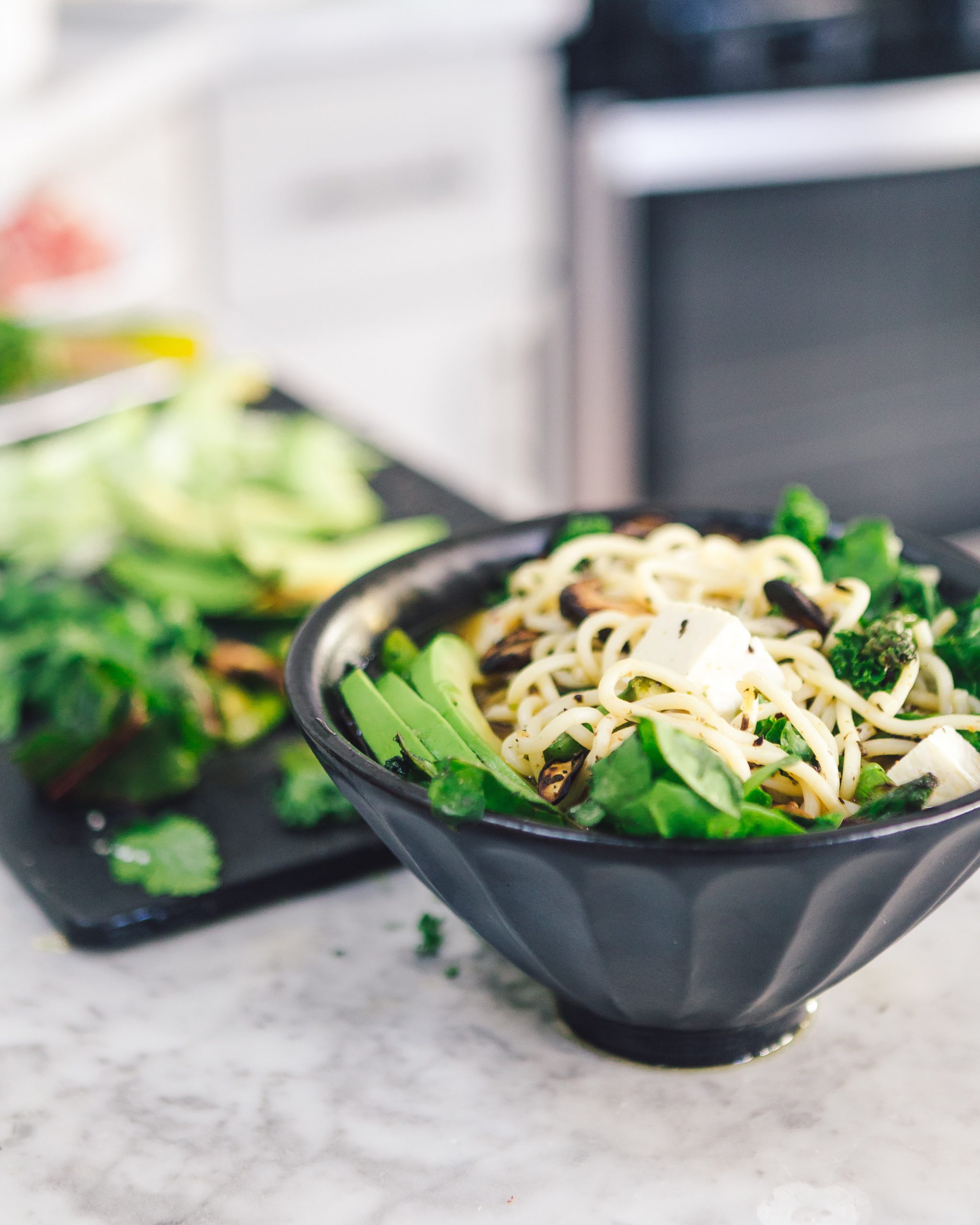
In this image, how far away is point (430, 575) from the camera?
0.99 m

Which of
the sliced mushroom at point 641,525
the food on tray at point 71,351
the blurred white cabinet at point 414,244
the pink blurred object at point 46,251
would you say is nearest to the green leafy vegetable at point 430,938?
the sliced mushroom at point 641,525

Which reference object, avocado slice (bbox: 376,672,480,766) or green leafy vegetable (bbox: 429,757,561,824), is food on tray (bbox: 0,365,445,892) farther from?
green leafy vegetable (bbox: 429,757,561,824)

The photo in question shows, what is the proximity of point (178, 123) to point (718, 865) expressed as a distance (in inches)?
110

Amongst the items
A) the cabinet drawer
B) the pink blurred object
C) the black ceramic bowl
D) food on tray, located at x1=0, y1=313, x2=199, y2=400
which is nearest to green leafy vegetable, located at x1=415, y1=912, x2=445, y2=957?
the black ceramic bowl

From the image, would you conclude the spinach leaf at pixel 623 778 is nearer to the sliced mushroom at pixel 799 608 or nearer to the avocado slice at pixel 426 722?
the avocado slice at pixel 426 722

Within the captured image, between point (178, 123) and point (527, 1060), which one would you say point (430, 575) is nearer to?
point (527, 1060)

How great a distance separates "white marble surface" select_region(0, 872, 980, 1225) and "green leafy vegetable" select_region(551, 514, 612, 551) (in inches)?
11.9

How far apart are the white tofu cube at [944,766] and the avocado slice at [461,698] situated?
194 millimetres

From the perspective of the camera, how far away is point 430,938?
0.90 m

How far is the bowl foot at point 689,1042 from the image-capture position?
78cm

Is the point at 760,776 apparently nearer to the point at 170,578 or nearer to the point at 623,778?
the point at 623,778

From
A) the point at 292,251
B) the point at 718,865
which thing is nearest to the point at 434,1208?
the point at 718,865

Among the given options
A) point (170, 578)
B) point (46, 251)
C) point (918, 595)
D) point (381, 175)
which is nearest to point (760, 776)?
point (918, 595)

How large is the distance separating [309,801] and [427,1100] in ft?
1.01
